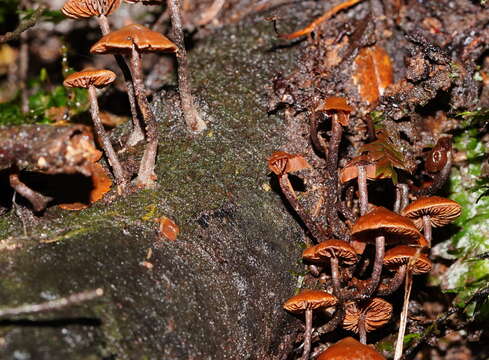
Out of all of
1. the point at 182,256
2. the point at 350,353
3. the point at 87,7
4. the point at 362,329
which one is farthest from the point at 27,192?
the point at 362,329

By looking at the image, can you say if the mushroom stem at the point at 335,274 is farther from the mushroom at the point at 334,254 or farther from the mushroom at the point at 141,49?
the mushroom at the point at 141,49

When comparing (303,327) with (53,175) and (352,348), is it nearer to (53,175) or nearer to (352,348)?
(352,348)

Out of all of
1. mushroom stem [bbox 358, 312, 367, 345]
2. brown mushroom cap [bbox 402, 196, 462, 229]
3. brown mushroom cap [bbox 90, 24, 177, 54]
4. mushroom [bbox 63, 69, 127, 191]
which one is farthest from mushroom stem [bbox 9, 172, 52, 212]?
brown mushroom cap [bbox 402, 196, 462, 229]

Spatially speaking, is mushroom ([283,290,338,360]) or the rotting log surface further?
mushroom ([283,290,338,360])

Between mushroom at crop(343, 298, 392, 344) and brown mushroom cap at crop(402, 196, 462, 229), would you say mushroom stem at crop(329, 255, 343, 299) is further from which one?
brown mushroom cap at crop(402, 196, 462, 229)

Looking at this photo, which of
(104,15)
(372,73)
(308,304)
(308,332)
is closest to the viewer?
(308,304)

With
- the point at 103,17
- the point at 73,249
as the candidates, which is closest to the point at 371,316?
the point at 73,249

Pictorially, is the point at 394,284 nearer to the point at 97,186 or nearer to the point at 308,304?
the point at 308,304
